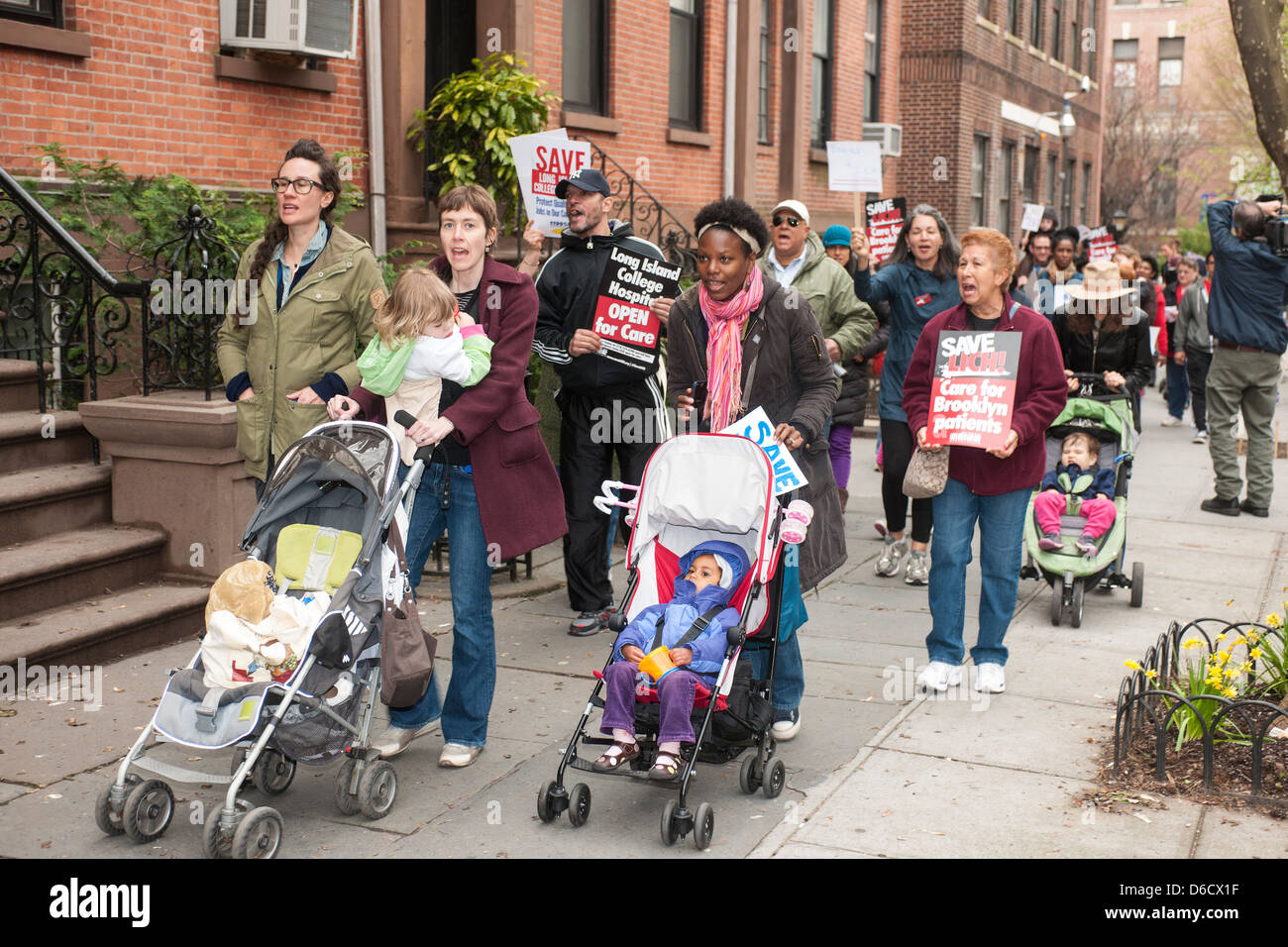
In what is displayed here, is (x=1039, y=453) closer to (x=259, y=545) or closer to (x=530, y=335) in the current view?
(x=530, y=335)

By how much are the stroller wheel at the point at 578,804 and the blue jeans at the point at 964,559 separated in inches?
92.6

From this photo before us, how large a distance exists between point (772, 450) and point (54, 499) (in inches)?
159

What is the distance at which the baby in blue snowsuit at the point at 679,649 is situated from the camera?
4.62 m

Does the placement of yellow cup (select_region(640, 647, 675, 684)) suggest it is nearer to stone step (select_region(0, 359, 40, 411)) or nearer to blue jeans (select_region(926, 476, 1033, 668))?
blue jeans (select_region(926, 476, 1033, 668))

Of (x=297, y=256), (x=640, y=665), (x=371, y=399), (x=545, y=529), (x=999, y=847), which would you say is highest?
(x=297, y=256)

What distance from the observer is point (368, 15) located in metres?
10.8

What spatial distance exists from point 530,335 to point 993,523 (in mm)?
2437

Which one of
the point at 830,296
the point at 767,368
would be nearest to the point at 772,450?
the point at 767,368

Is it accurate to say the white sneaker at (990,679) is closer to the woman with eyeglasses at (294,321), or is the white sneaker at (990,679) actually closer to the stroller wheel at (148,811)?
the woman with eyeglasses at (294,321)

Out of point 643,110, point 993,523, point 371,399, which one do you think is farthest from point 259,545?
point 643,110

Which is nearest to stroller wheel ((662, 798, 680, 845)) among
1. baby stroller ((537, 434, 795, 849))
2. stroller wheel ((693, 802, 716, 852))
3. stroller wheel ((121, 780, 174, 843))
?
stroller wheel ((693, 802, 716, 852))

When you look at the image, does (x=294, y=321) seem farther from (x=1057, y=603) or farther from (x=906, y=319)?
(x=1057, y=603)

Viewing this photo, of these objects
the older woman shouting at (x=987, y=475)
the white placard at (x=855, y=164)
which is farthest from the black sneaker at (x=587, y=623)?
the white placard at (x=855, y=164)

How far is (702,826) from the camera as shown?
14.5ft
